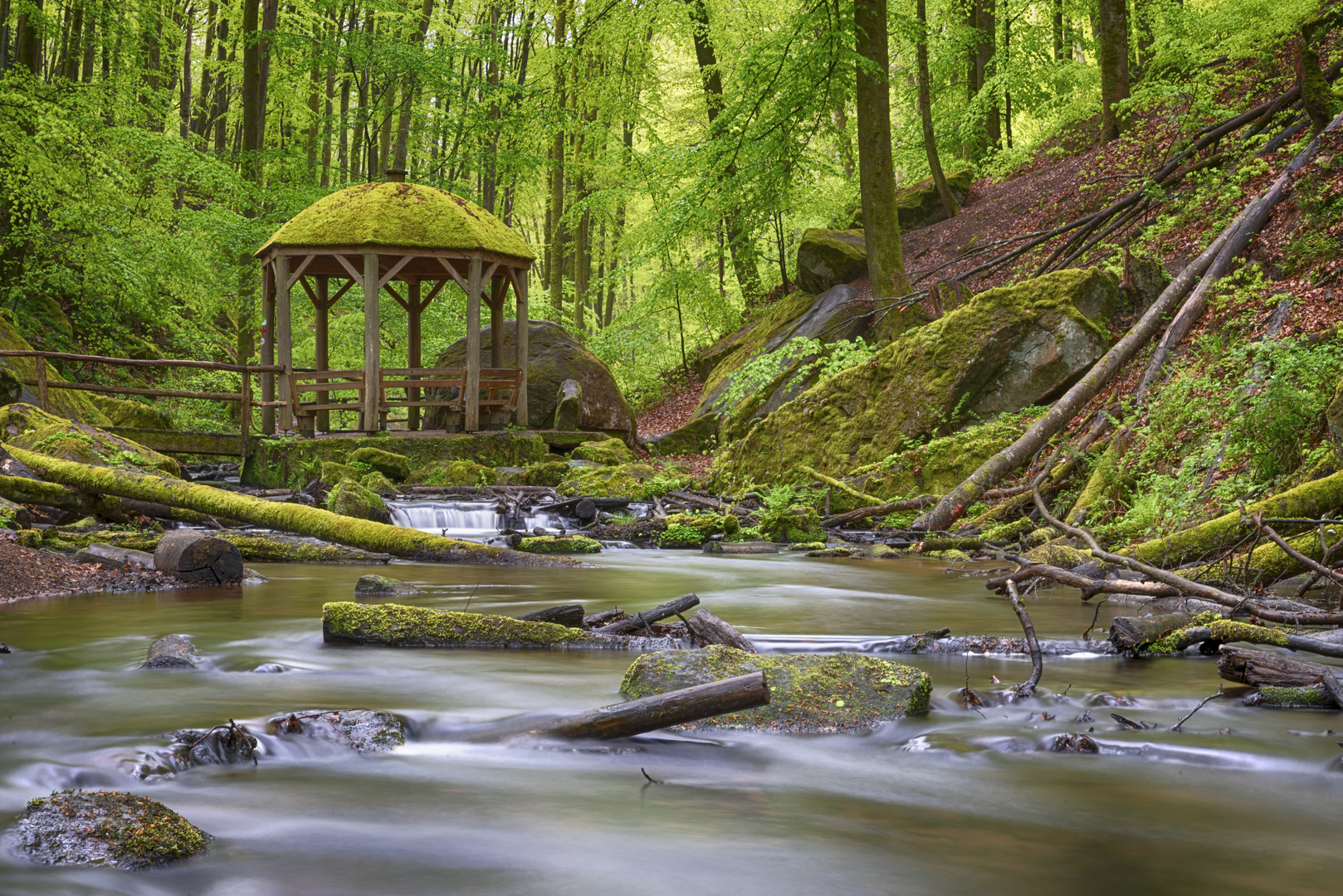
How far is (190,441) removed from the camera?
16.3 meters

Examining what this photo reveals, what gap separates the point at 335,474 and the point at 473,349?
4632mm

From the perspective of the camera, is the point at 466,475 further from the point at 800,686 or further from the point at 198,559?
the point at 800,686

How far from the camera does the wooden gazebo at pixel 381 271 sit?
16516 millimetres

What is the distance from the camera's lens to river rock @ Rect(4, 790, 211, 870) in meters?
2.57

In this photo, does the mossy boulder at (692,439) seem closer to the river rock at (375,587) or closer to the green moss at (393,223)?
the green moss at (393,223)

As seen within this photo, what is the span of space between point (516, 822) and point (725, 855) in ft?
2.28

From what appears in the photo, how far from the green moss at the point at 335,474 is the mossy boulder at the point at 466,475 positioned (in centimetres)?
161

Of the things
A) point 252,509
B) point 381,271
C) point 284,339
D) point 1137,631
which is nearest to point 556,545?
point 252,509

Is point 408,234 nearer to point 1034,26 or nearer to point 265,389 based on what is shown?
point 265,389

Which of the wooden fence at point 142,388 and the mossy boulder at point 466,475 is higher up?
the wooden fence at point 142,388

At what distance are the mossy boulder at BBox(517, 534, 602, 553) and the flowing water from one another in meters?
4.97

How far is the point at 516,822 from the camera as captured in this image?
307 cm

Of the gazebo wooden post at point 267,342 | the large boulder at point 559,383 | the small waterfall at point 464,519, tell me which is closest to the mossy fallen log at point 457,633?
the small waterfall at point 464,519

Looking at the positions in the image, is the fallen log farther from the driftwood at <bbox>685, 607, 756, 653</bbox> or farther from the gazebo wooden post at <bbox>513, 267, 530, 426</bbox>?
the gazebo wooden post at <bbox>513, 267, 530, 426</bbox>
